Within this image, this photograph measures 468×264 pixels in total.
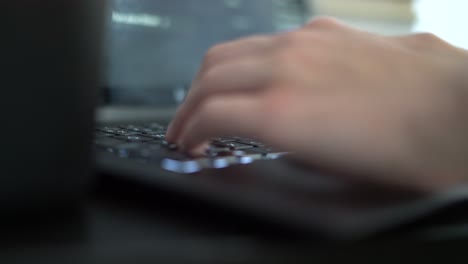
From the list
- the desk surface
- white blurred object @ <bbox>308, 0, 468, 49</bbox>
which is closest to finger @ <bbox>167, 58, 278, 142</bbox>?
the desk surface

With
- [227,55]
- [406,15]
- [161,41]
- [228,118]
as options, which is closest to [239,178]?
[228,118]

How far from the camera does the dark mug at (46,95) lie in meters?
0.18

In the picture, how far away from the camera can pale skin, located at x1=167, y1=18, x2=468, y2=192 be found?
0.27 m

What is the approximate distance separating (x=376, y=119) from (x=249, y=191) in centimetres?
12

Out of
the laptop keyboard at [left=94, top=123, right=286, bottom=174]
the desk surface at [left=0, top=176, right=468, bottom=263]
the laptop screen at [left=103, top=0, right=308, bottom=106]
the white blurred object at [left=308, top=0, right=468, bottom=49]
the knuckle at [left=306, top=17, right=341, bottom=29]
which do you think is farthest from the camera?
the white blurred object at [left=308, top=0, right=468, bottom=49]

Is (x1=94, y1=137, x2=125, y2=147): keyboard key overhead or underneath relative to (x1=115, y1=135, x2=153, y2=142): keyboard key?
underneath

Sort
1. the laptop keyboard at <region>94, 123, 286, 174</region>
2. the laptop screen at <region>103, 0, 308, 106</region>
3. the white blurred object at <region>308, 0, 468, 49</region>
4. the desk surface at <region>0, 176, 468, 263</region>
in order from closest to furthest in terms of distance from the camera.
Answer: the desk surface at <region>0, 176, 468, 263</region> → the laptop keyboard at <region>94, 123, 286, 174</region> → the laptop screen at <region>103, 0, 308, 106</region> → the white blurred object at <region>308, 0, 468, 49</region>

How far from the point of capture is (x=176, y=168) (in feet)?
0.86

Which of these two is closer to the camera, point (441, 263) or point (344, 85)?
point (441, 263)

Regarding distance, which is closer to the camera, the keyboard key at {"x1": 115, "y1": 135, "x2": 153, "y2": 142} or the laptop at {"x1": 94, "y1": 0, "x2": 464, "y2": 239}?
the laptop at {"x1": 94, "y1": 0, "x2": 464, "y2": 239}

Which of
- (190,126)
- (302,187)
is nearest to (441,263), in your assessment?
(302,187)

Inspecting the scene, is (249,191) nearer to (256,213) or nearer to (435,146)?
(256,213)

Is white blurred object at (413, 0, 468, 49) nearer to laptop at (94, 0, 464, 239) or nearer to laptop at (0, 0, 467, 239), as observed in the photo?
laptop at (94, 0, 464, 239)

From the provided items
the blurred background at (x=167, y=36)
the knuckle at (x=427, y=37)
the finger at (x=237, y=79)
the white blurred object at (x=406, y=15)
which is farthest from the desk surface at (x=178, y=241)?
the white blurred object at (x=406, y=15)
